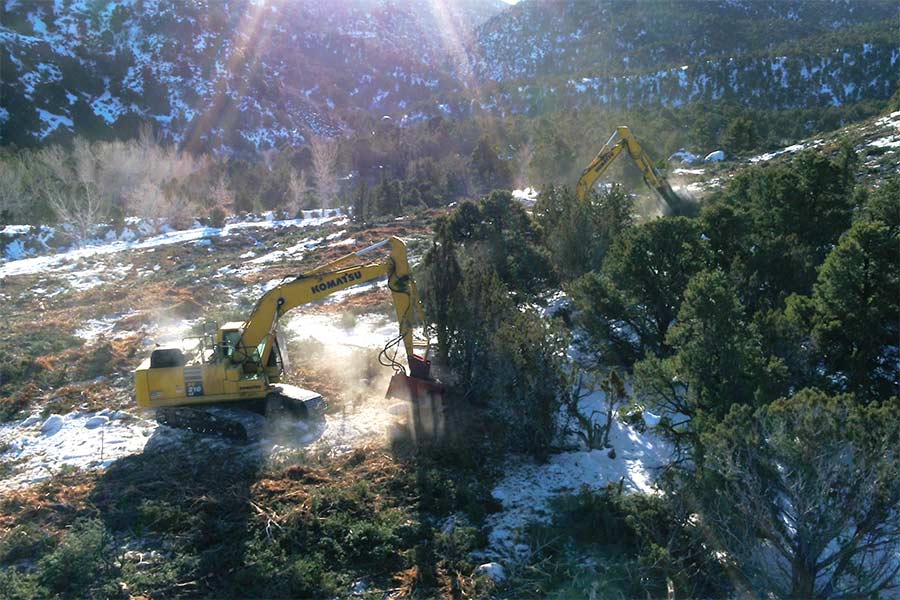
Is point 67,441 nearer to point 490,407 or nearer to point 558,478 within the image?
point 490,407

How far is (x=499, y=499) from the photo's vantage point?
32.3 feet

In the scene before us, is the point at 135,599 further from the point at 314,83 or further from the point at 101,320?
the point at 314,83

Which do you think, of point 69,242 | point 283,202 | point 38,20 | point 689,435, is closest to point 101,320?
point 689,435

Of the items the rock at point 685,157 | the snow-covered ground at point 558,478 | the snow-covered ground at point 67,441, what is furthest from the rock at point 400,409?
the rock at point 685,157

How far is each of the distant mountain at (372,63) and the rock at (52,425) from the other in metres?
81.3

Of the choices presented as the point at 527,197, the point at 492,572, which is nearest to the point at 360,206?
the point at 527,197

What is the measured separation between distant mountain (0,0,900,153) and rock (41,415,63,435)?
8130 centimetres

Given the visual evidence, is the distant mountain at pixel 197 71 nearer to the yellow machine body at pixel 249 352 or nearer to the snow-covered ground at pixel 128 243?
the snow-covered ground at pixel 128 243

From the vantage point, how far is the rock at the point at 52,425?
499 inches

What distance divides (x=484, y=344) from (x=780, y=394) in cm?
552

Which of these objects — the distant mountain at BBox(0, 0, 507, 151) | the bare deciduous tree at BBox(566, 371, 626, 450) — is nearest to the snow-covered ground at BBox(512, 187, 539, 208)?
the bare deciduous tree at BBox(566, 371, 626, 450)

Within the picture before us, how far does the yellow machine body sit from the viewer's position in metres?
11.8

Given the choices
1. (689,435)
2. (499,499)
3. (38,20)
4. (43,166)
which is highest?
(38,20)

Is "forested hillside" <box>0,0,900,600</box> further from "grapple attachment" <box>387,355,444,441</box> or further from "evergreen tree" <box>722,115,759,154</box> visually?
"evergreen tree" <box>722,115,759,154</box>
